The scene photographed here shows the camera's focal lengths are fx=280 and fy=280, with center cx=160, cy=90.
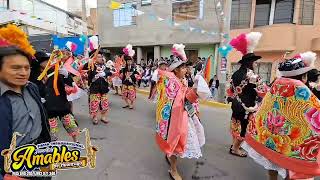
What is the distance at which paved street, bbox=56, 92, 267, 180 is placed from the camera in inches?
145

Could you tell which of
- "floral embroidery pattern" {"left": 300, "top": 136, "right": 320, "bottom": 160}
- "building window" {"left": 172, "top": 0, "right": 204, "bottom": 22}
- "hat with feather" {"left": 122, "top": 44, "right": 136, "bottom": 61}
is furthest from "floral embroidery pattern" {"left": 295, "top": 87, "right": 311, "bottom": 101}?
"building window" {"left": 172, "top": 0, "right": 204, "bottom": 22}

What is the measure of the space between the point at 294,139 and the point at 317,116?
0.31m

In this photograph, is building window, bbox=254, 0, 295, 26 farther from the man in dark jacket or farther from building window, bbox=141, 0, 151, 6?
the man in dark jacket

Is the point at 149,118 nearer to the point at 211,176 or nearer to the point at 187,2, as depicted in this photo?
the point at 211,176

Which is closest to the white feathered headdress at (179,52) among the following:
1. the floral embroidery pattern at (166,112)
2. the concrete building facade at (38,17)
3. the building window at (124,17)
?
the floral embroidery pattern at (166,112)

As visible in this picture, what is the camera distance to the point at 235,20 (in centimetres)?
1628

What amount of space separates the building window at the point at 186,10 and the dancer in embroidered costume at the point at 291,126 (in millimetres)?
15216

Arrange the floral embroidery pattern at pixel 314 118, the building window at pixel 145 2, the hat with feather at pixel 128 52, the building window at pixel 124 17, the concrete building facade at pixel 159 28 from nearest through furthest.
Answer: the floral embroidery pattern at pixel 314 118
the hat with feather at pixel 128 52
the concrete building facade at pixel 159 28
the building window at pixel 145 2
the building window at pixel 124 17

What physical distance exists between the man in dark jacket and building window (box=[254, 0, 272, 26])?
15990mm

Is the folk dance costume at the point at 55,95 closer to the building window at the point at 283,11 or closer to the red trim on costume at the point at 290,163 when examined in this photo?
the red trim on costume at the point at 290,163

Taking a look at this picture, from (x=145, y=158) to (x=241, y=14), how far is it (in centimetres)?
1388

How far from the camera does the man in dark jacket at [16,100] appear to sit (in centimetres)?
178

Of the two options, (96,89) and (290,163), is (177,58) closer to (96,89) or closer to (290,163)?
(290,163)

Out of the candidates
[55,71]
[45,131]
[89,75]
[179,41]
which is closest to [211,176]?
[45,131]
